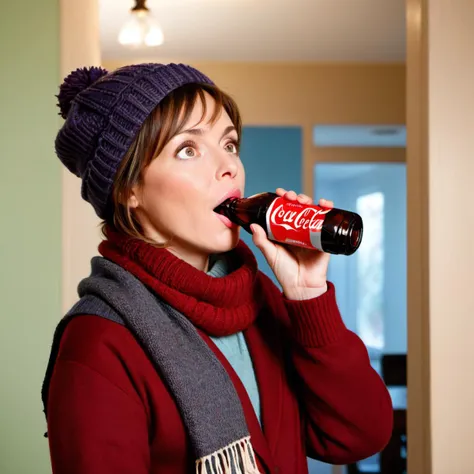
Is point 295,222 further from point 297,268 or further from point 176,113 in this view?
point 176,113

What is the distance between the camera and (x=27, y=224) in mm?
1836

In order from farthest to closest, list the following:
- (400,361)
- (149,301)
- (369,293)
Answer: (369,293) → (400,361) → (149,301)

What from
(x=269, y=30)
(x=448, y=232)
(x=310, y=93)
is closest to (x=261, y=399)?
(x=448, y=232)

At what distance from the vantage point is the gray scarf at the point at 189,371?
851 mm

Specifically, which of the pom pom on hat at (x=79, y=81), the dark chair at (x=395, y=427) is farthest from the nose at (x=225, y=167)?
the dark chair at (x=395, y=427)

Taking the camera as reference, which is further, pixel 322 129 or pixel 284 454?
pixel 322 129

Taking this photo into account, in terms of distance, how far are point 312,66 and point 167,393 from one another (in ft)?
13.7

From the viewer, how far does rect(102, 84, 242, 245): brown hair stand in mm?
933

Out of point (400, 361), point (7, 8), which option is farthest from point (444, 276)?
point (400, 361)

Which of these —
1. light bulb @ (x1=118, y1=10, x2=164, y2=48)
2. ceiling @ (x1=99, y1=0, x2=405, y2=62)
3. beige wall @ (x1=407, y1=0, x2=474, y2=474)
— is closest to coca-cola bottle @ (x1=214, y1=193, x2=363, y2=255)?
beige wall @ (x1=407, y1=0, x2=474, y2=474)

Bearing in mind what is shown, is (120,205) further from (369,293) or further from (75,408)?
(369,293)

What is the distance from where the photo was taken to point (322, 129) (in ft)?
15.9

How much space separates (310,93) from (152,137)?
398 centimetres

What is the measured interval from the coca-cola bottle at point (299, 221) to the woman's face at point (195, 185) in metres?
0.02
